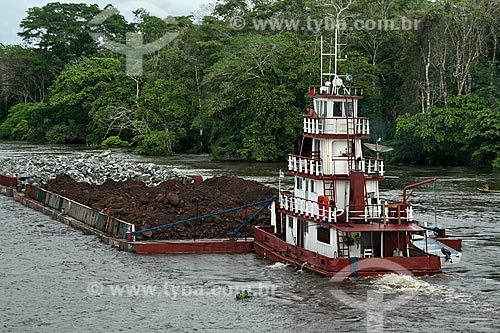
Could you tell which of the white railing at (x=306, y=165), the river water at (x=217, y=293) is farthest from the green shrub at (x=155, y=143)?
the white railing at (x=306, y=165)

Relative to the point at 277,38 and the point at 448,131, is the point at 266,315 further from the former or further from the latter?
the point at 277,38

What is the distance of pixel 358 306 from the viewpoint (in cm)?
3325

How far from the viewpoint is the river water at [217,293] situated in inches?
1248

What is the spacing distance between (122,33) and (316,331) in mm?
122437

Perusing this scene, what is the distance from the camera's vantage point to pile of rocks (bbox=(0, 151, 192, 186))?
209ft

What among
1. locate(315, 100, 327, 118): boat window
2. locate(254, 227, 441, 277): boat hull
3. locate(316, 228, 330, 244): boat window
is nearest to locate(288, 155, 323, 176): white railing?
locate(315, 100, 327, 118): boat window

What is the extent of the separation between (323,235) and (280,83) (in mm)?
55783

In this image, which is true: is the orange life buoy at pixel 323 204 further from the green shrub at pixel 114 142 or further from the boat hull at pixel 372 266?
the green shrub at pixel 114 142

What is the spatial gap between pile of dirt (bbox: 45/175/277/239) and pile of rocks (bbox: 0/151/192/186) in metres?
5.35

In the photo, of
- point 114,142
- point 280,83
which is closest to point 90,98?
point 114,142

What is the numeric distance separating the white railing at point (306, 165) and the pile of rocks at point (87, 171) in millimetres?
20659

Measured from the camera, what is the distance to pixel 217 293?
35688 millimetres

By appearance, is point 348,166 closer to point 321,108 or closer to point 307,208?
point 307,208

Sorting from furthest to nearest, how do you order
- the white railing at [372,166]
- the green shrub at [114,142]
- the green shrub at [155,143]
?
the green shrub at [114,142]
the green shrub at [155,143]
the white railing at [372,166]
